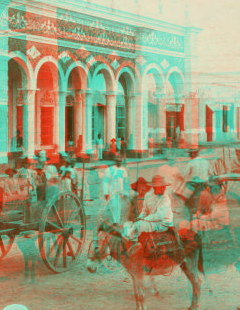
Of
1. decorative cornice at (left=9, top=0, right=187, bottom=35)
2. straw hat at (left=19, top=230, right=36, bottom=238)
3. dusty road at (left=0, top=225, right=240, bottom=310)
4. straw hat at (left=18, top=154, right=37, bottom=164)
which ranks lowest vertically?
dusty road at (left=0, top=225, right=240, bottom=310)

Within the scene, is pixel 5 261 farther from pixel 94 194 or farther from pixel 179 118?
pixel 179 118

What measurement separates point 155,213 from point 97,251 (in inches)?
13.8

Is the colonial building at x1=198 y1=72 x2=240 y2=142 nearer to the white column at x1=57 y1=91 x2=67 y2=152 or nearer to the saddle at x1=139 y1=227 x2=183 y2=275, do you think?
the saddle at x1=139 y1=227 x2=183 y2=275

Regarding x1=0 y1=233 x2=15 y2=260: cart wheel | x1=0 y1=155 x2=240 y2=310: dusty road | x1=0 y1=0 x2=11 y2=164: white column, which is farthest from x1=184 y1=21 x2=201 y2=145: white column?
x1=0 y1=233 x2=15 y2=260: cart wheel

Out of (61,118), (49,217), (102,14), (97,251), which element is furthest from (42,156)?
(102,14)

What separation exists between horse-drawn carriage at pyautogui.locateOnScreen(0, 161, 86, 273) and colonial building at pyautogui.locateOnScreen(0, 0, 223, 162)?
23 cm

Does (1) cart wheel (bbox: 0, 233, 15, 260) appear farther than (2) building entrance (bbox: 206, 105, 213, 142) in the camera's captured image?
Yes

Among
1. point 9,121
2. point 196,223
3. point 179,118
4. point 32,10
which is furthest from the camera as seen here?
point 196,223

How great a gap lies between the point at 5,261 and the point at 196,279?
91 cm

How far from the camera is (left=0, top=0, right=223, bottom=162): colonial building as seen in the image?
1654 mm

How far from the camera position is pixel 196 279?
1787 mm

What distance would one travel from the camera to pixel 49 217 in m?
1.87

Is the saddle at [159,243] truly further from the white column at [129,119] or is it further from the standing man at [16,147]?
the standing man at [16,147]

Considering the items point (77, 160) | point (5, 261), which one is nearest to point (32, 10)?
point (77, 160)
